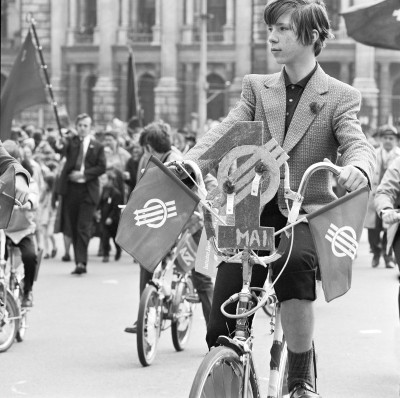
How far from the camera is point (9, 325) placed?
9.65 m

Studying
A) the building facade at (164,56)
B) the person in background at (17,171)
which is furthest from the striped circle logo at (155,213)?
the building facade at (164,56)

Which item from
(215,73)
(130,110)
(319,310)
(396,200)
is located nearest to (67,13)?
(215,73)

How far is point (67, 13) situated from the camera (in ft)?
213

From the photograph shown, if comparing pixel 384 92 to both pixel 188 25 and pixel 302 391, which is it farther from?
pixel 302 391

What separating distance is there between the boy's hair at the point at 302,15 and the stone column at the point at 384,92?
52410 millimetres

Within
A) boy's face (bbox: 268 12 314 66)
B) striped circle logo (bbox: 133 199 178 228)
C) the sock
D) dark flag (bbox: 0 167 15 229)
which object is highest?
boy's face (bbox: 268 12 314 66)

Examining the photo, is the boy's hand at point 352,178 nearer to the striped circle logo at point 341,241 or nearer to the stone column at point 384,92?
the striped circle logo at point 341,241

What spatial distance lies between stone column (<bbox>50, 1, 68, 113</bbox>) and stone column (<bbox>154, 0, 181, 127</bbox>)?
5407 millimetres

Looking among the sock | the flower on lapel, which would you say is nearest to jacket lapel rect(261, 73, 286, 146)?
the flower on lapel

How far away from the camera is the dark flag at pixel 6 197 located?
5656 millimetres

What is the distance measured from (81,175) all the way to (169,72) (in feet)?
147

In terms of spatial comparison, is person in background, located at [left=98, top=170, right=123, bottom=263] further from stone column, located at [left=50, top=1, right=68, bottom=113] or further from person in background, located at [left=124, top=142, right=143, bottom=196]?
stone column, located at [left=50, top=1, right=68, bottom=113]

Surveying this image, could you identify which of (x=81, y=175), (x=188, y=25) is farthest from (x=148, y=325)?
(x=188, y=25)

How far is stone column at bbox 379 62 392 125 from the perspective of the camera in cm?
5722
